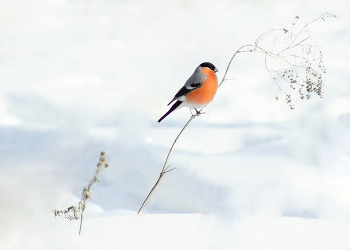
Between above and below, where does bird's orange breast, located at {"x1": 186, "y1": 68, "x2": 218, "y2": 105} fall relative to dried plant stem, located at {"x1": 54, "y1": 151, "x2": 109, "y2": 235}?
above

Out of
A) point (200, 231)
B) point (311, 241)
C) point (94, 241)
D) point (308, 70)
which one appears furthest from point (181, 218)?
point (308, 70)

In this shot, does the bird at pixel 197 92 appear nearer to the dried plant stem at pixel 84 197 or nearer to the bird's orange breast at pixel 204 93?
the bird's orange breast at pixel 204 93

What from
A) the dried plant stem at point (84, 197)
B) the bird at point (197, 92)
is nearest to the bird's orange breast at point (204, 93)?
the bird at point (197, 92)

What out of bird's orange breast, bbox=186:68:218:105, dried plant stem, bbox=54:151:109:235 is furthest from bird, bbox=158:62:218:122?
dried plant stem, bbox=54:151:109:235

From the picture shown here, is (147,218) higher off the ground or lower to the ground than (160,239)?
higher

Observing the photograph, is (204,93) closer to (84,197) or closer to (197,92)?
(197,92)

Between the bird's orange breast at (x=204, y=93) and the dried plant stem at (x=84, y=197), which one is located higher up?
the bird's orange breast at (x=204, y=93)

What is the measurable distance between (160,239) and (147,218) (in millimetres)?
283

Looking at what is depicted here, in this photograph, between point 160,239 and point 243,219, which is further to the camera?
point 243,219

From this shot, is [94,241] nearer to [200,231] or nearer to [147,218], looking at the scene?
[147,218]

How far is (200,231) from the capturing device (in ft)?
9.06

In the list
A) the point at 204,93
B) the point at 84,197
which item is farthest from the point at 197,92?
the point at 84,197

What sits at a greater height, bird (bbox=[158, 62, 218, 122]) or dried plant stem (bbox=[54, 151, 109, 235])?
bird (bbox=[158, 62, 218, 122])

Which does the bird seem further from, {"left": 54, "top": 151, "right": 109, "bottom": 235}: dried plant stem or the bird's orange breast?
{"left": 54, "top": 151, "right": 109, "bottom": 235}: dried plant stem
